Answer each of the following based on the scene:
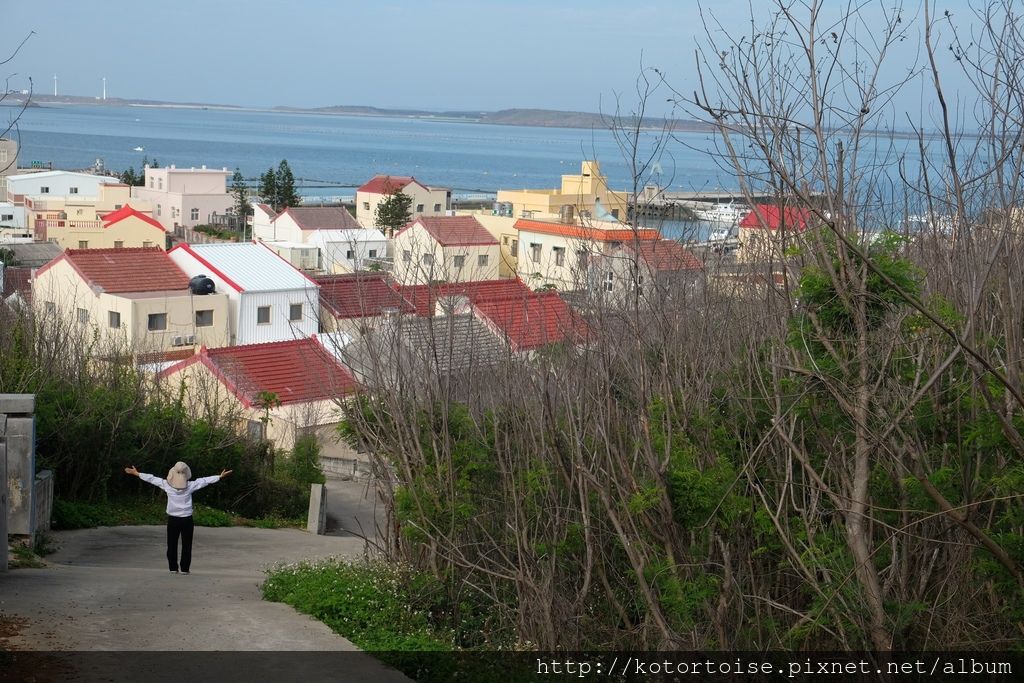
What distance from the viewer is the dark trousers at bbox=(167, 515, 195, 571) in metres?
10.4

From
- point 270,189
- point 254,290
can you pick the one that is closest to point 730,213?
point 254,290

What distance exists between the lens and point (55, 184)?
76500 millimetres

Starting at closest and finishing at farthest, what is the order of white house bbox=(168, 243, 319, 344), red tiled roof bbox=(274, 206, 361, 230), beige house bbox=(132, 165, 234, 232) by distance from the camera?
white house bbox=(168, 243, 319, 344)
red tiled roof bbox=(274, 206, 361, 230)
beige house bbox=(132, 165, 234, 232)

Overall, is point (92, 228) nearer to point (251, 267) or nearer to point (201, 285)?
point (251, 267)

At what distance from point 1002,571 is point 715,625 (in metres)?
1.73

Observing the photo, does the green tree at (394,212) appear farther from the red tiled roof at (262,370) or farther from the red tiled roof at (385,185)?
A: the red tiled roof at (262,370)

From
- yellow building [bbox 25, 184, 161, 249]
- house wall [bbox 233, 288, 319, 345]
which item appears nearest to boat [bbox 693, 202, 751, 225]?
house wall [bbox 233, 288, 319, 345]

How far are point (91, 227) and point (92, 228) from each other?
0.23 metres

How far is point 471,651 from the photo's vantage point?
8.39 m

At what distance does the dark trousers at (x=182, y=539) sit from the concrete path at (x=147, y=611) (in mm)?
149

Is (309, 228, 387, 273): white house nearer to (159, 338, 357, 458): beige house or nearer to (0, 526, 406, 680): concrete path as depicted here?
(159, 338, 357, 458): beige house

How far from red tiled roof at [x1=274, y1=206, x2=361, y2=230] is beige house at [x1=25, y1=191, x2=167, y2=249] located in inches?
254

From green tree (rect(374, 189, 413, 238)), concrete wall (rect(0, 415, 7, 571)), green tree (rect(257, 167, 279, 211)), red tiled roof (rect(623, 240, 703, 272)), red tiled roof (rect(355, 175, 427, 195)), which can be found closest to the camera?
concrete wall (rect(0, 415, 7, 571))

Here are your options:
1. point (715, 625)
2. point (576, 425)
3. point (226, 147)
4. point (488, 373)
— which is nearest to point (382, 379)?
point (488, 373)
